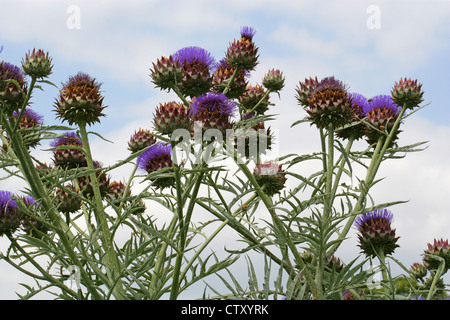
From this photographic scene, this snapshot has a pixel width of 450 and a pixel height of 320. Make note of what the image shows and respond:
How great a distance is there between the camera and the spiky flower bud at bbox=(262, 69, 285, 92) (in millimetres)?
3641

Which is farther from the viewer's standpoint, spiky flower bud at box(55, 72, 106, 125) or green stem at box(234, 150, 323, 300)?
A: spiky flower bud at box(55, 72, 106, 125)

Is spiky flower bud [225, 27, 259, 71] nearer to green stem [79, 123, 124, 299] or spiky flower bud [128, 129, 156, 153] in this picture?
spiky flower bud [128, 129, 156, 153]

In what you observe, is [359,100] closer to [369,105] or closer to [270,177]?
[369,105]

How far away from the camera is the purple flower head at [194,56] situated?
282 centimetres

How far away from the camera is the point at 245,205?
296cm

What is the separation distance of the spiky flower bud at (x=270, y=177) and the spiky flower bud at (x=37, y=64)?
1.23 m

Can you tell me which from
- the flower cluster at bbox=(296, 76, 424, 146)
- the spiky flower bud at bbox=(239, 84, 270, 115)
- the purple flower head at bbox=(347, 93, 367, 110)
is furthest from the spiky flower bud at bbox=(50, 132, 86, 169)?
the purple flower head at bbox=(347, 93, 367, 110)

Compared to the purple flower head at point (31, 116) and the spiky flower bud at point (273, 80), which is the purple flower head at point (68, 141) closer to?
the purple flower head at point (31, 116)

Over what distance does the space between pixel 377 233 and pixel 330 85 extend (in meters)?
0.90

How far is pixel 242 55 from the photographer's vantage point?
3.26 m

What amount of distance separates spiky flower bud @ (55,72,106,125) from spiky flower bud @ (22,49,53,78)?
0.52ft

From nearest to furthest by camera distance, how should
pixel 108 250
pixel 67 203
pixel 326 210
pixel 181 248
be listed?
pixel 181 248, pixel 108 250, pixel 326 210, pixel 67 203

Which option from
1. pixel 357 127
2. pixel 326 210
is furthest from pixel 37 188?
pixel 357 127
